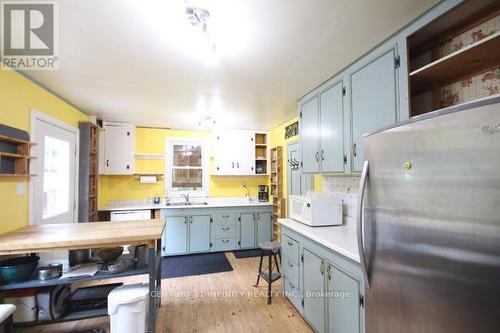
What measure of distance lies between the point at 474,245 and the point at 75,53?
2623 millimetres

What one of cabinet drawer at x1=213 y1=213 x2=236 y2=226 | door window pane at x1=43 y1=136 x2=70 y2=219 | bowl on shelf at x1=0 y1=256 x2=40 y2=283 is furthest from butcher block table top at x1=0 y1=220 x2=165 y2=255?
cabinet drawer at x1=213 y1=213 x2=236 y2=226

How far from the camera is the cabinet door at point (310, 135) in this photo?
8.04ft

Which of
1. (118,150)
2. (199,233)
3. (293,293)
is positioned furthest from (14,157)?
(293,293)

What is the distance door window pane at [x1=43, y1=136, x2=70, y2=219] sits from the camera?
8.48 feet

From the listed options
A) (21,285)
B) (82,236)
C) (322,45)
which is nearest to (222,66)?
(322,45)

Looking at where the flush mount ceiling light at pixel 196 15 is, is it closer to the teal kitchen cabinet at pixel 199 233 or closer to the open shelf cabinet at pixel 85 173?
the open shelf cabinet at pixel 85 173

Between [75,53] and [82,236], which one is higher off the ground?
[75,53]

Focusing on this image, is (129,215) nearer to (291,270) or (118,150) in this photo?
(118,150)

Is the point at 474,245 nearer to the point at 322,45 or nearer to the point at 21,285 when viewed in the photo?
the point at 322,45

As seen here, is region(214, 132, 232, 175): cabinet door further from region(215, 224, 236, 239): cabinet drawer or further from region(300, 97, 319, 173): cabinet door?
region(300, 97, 319, 173): cabinet door

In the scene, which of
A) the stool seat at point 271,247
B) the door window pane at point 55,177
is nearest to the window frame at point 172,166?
the door window pane at point 55,177

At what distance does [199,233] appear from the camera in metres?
4.04

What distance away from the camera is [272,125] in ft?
14.5

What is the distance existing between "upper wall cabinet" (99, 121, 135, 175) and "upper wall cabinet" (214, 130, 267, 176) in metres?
1.53
